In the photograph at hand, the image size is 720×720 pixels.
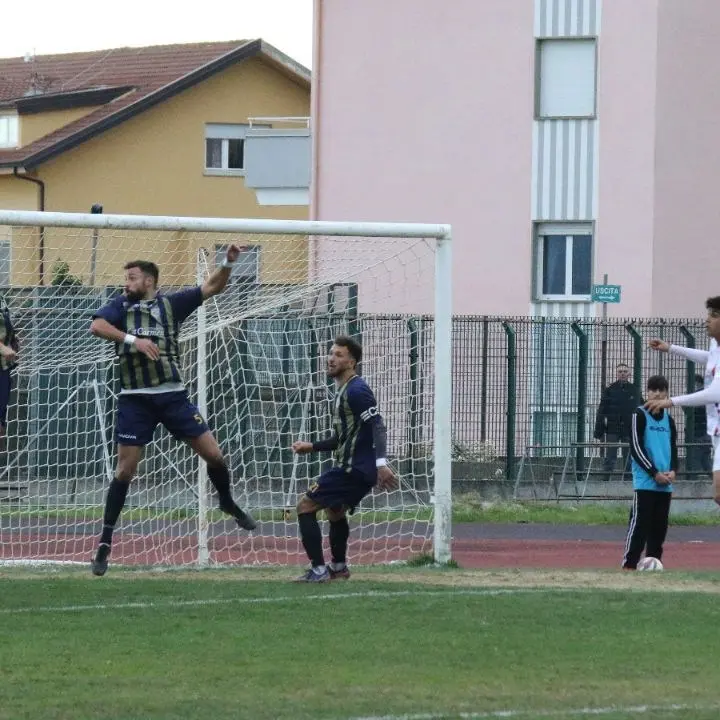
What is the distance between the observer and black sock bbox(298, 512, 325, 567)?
11945 millimetres

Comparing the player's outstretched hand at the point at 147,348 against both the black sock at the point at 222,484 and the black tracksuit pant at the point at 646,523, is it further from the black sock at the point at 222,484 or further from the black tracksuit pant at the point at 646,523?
the black tracksuit pant at the point at 646,523

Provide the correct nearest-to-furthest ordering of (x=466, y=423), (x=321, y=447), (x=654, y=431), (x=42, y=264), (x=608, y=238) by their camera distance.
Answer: (x=321, y=447), (x=654, y=431), (x=42, y=264), (x=466, y=423), (x=608, y=238)

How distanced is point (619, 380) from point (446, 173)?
888 centimetres

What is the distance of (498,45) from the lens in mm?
31062

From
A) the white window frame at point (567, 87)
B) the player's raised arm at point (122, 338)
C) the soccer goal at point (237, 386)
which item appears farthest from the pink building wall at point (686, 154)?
the player's raised arm at point (122, 338)

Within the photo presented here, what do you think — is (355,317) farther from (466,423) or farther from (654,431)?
(466,423)

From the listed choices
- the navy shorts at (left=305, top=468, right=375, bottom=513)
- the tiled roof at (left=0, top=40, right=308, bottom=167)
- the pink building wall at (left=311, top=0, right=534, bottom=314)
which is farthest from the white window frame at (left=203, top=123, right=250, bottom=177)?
the navy shorts at (left=305, top=468, right=375, bottom=513)

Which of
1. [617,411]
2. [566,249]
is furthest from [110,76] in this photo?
[617,411]

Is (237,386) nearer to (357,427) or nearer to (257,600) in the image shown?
(357,427)

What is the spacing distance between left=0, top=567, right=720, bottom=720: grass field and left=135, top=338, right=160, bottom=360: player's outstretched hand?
4.95 feet

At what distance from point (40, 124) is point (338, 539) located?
32.8 meters

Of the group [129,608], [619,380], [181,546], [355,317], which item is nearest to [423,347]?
[355,317]

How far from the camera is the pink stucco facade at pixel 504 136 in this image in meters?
29.9

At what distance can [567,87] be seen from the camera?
101 ft
